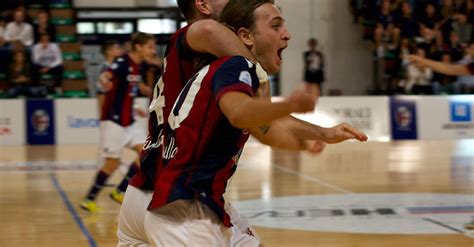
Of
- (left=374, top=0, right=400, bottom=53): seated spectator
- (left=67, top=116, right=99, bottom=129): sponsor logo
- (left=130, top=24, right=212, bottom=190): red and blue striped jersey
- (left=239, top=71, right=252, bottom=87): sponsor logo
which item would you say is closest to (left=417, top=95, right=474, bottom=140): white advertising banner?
(left=374, top=0, right=400, bottom=53): seated spectator

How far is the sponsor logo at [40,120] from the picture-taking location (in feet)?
56.2

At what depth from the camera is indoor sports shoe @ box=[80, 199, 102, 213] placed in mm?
8750

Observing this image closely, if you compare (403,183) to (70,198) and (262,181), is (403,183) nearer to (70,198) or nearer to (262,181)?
(262,181)

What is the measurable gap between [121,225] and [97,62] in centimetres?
1779

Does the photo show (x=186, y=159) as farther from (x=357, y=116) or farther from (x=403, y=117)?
(x=403, y=117)

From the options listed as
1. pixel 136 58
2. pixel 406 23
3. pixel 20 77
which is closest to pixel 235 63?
pixel 136 58

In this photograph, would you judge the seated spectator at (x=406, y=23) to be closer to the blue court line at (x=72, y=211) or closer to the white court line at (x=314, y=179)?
the white court line at (x=314, y=179)

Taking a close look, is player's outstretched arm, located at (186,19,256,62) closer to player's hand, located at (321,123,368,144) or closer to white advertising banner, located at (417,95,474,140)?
player's hand, located at (321,123,368,144)

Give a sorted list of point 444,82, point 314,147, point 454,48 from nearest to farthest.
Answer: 1. point 314,147
2. point 444,82
3. point 454,48

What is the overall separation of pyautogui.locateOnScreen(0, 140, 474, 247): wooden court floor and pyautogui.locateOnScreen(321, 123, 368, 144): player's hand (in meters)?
3.36

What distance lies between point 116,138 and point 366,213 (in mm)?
2922

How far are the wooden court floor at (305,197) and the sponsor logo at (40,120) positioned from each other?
1.29m

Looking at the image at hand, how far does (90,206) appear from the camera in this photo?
28.8ft

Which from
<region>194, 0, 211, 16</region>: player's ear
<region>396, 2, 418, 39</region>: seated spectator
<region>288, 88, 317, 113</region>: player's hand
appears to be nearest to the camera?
<region>288, 88, 317, 113</region>: player's hand
